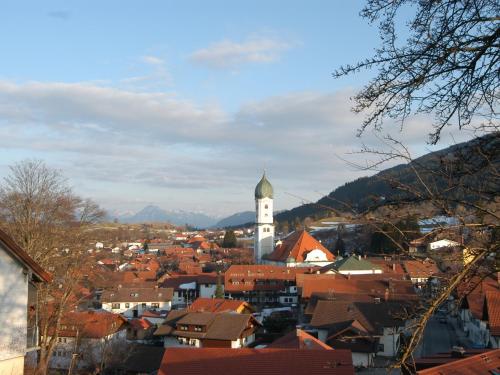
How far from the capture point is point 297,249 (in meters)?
75.7

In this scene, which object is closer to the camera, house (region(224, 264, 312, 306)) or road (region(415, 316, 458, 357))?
road (region(415, 316, 458, 357))

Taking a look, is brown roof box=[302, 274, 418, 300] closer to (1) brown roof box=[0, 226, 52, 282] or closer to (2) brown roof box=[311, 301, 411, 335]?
(2) brown roof box=[311, 301, 411, 335]

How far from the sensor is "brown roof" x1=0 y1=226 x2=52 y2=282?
1000 centimetres

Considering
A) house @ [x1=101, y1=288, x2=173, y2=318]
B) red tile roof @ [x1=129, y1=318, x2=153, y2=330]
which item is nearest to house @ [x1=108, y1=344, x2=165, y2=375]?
red tile roof @ [x1=129, y1=318, x2=153, y2=330]

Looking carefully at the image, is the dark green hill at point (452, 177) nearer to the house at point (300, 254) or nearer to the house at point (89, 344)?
the house at point (89, 344)

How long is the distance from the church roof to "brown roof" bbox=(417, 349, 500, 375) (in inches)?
2257

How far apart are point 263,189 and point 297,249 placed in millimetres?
11553

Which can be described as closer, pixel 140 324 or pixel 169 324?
pixel 169 324

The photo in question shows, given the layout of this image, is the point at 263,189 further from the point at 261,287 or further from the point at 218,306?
the point at 218,306

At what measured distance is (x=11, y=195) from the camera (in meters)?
19.7

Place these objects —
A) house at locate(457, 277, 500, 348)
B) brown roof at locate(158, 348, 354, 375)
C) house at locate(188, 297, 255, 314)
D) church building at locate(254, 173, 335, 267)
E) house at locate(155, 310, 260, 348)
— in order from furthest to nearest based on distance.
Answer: church building at locate(254, 173, 335, 267), house at locate(188, 297, 255, 314), house at locate(155, 310, 260, 348), house at locate(457, 277, 500, 348), brown roof at locate(158, 348, 354, 375)

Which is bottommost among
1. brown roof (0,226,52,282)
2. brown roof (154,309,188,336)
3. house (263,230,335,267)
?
brown roof (154,309,188,336)

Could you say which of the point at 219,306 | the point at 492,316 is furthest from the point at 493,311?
the point at 219,306

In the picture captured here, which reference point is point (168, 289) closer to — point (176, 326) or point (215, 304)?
point (215, 304)
